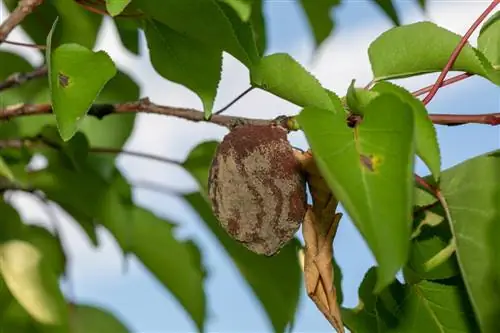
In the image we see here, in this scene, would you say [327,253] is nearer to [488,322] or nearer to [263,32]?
[488,322]

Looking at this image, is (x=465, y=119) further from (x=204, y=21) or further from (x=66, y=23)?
(x=66, y=23)

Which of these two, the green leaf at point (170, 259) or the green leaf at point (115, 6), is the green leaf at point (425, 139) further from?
the green leaf at point (170, 259)

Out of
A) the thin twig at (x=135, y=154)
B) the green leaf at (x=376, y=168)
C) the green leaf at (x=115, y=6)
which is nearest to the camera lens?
the green leaf at (x=376, y=168)

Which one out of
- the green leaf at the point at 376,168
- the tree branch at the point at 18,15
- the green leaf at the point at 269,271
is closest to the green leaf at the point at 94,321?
the green leaf at the point at 269,271

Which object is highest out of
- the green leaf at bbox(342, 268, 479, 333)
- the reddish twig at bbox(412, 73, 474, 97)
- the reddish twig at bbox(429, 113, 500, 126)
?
the reddish twig at bbox(412, 73, 474, 97)

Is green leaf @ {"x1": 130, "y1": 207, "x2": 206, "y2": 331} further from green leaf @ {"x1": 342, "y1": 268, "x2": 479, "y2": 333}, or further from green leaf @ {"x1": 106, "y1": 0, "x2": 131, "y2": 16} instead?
green leaf @ {"x1": 106, "y1": 0, "x2": 131, "y2": 16}

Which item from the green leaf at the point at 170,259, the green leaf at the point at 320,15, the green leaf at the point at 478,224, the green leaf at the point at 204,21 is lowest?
the green leaf at the point at 170,259

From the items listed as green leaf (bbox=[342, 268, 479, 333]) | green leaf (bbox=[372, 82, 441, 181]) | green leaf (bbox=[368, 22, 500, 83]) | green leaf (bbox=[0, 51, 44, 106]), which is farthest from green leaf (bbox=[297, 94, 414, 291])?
green leaf (bbox=[0, 51, 44, 106])

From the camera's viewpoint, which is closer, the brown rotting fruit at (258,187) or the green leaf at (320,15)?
the brown rotting fruit at (258,187)
